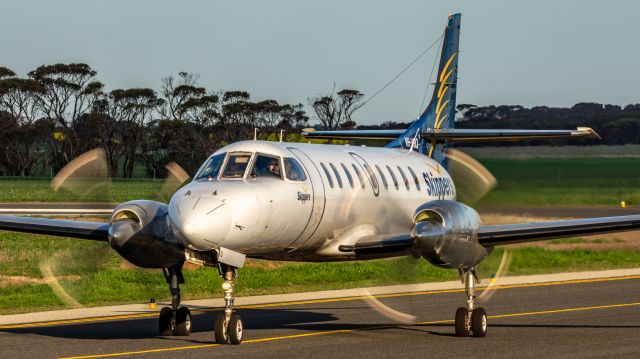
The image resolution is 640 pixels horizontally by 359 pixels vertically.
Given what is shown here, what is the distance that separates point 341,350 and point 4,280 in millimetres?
15395

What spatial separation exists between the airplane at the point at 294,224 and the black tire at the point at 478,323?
17 millimetres

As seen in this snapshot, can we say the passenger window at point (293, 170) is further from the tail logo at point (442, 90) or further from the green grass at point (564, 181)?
the tail logo at point (442, 90)

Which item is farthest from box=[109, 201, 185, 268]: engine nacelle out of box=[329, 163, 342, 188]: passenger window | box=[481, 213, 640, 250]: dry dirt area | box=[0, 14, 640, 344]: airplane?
box=[481, 213, 640, 250]: dry dirt area

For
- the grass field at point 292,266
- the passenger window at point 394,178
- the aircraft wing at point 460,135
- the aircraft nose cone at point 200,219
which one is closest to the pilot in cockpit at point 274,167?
the aircraft nose cone at point 200,219

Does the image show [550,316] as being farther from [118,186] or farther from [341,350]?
[118,186]

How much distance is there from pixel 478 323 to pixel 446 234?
2.05 meters

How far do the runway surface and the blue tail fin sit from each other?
3.62 metres

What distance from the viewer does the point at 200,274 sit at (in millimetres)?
31062

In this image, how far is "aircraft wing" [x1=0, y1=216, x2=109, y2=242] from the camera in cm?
1891

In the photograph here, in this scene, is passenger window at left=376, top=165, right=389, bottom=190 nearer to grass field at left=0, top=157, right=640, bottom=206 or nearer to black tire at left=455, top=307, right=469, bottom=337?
grass field at left=0, top=157, right=640, bottom=206

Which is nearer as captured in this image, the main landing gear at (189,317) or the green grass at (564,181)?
the main landing gear at (189,317)

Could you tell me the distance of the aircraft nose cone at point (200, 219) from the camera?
1505cm

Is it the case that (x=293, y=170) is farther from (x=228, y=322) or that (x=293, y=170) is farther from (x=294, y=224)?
(x=228, y=322)

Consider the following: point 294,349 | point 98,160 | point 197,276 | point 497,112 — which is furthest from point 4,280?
point 497,112
